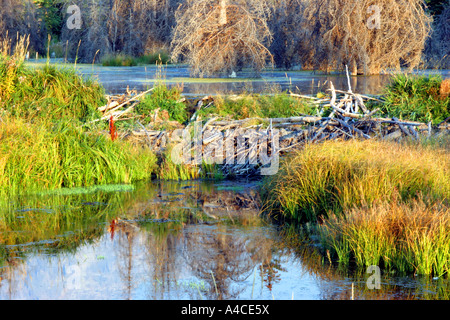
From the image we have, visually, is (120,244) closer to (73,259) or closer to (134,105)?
(73,259)

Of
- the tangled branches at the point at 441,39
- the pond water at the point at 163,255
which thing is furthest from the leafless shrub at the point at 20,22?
the pond water at the point at 163,255

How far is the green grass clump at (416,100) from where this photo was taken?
1528 cm

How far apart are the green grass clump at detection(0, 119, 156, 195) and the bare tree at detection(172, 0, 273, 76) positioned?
13231 mm

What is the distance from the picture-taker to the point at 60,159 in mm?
11680

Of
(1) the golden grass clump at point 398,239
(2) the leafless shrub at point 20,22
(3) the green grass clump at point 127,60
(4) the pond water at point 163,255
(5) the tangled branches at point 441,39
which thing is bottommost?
(4) the pond water at point 163,255

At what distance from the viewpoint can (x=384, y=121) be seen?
13570mm

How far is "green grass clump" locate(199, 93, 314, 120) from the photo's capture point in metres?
15.1

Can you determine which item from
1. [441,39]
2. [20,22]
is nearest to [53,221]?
[441,39]

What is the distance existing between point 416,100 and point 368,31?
444 inches

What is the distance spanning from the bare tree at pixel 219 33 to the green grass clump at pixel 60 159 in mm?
13231

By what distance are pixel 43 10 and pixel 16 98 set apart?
148ft

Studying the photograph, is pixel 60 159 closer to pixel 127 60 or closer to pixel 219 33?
pixel 219 33

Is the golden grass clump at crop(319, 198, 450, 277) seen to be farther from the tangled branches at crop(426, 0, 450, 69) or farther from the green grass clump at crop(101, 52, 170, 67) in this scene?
the green grass clump at crop(101, 52, 170, 67)

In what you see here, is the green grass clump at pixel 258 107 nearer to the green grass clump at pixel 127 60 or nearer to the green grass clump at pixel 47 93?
the green grass clump at pixel 47 93
